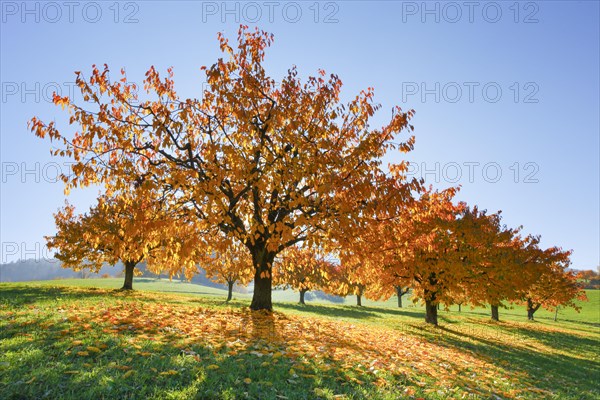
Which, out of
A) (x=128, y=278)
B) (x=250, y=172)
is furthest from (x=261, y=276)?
(x=128, y=278)

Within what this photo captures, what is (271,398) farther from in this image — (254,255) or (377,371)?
(254,255)

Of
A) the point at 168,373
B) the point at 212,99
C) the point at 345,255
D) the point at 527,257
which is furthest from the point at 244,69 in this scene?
the point at 527,257

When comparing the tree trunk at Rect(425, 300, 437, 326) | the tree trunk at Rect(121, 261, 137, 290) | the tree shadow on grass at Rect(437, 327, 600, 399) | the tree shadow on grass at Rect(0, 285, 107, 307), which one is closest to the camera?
the tree shadow on grass at Rect(437, 327, 600, 399)

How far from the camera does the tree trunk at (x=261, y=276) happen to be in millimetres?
14742

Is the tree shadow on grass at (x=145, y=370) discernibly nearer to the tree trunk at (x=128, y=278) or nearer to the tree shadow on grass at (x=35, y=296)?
the tree shadow on grass at (x=35, y=296)

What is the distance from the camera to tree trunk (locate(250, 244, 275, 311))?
14.7 metres

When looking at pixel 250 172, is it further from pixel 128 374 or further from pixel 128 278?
pixel 128 278

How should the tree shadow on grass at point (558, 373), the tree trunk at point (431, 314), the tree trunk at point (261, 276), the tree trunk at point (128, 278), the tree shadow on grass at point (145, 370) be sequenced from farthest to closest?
the tree trunk at point (128, 278) < the tree trunk at point (431, 314) < the tree trunk at point (261, 276) < the tree shadow on grass at point (558, 373) < the tree shadow on grass at point (145, 370)

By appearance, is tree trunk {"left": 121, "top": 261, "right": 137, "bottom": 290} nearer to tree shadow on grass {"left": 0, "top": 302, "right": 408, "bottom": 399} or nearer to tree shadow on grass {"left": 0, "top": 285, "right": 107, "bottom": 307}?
tree shadow on grass {"left": 0, "top": 285, "right": 107, "bottom": 307}

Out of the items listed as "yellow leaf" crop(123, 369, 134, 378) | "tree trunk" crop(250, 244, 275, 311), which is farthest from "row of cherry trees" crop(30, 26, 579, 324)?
"yellow leaf" crop(123, 369, 134, 378)

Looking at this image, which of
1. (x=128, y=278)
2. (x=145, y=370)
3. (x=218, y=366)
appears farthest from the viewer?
(x=128, y=278)

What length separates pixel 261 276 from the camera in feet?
48.5

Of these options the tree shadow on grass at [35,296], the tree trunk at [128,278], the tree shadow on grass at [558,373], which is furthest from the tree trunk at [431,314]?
the tree trunk at [128,278]

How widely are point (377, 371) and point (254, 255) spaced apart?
8.87m
